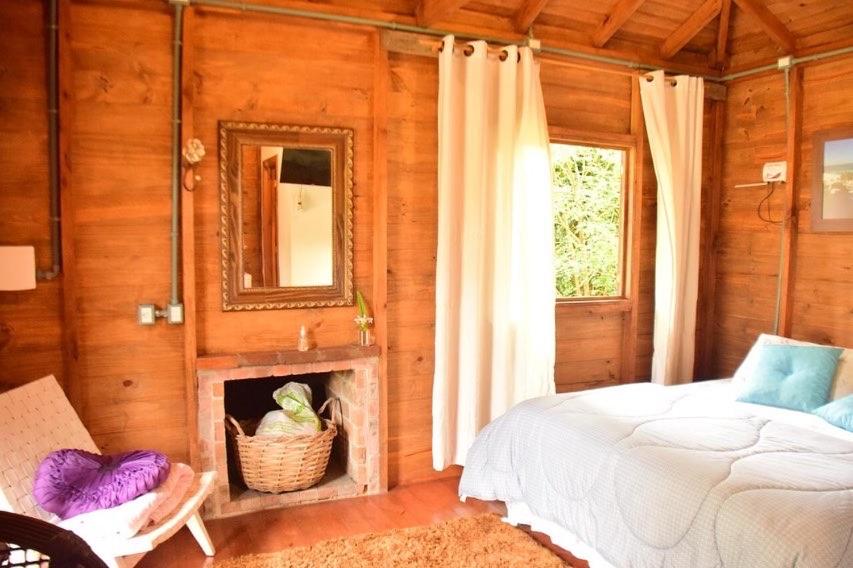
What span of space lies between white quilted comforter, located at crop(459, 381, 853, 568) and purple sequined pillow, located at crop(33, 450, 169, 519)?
149cm

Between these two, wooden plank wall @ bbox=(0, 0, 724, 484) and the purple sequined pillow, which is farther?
wooden plank wall @ bbox=(0, 0, 724, 484)

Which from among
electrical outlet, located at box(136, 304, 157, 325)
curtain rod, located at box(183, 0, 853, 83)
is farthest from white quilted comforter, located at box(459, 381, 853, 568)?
curtain rod, located at box(183, 0, 853, 83)

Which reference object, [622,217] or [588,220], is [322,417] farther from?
[622,217]

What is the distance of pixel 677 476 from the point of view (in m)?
2.25

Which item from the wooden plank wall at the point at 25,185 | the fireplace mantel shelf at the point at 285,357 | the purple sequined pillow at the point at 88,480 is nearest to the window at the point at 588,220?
the fireplace mantel shelf at the point at 285,357

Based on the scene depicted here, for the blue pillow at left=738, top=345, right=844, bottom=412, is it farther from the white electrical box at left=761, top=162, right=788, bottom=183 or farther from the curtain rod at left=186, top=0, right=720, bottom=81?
the curtain rod at left=186, top=0, right=720, bottom=81

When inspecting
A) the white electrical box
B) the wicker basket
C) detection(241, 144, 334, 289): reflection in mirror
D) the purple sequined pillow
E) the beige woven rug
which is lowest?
the beige woven rug

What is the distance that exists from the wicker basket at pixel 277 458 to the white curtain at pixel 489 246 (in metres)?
0.66

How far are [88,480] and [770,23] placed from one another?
4.11m

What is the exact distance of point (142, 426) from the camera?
10.1ft

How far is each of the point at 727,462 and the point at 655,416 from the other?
0.55 m

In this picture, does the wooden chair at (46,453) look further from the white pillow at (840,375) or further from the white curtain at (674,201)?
the white curtain at (674,201)

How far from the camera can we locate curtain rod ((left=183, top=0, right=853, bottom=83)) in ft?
9.96

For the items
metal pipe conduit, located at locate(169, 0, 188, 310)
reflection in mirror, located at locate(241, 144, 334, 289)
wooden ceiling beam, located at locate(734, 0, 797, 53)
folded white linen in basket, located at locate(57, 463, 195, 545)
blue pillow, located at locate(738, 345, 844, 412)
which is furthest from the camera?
wooden ceiling beam, located at locate(734, 0, 797, 53)
